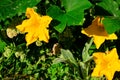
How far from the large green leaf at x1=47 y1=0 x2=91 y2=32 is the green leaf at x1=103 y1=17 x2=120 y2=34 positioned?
6.8 inches

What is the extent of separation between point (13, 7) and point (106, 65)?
2.57 ft

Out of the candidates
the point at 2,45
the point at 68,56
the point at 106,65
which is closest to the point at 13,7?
the point at 2,45

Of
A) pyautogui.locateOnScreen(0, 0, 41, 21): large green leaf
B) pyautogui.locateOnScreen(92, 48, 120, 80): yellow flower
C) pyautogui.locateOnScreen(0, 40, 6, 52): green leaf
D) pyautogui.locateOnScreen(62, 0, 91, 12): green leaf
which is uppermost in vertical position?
pyautogui.locateOnScreen(0, 0, 41, 21): large green leaf

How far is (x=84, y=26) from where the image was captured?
2.97 m

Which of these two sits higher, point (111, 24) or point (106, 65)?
point (111, 24)

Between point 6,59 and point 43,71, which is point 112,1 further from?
point 6,59

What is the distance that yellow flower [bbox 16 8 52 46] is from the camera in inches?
102

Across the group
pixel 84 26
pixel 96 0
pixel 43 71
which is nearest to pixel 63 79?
pixel 43 71

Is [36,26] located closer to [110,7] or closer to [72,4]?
[72,4]

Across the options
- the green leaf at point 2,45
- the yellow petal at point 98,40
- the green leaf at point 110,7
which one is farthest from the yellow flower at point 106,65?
the green leaf at point 2,45

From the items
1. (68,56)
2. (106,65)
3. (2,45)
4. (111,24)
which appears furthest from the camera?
(2,45)

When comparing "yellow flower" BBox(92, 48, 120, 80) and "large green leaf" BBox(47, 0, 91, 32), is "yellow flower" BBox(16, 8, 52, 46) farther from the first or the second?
"yellow flower" BBox(92, 48, 120, 80)

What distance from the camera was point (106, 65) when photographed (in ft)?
8.51

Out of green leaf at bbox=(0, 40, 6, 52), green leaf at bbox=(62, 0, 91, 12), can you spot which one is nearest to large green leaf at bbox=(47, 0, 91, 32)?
green leaf at bbox=(62, 0, 91, 12)
